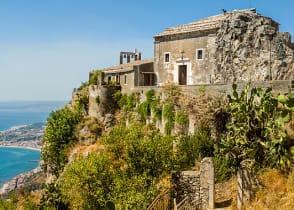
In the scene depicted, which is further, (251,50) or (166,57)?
(166,57)

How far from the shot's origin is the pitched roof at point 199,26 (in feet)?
103

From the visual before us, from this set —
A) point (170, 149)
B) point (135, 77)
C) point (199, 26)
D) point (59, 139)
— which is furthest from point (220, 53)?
point (59, 139)

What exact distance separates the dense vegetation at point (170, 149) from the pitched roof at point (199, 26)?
662 centimetres

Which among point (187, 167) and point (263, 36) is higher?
point (263, 36)

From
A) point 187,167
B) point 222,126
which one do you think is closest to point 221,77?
point 222,126

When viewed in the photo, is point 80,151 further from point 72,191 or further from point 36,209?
point 72,191

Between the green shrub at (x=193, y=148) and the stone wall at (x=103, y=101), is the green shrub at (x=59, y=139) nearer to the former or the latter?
the stone wall at (x=103, y=101)

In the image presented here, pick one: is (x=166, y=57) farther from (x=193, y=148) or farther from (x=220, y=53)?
(x=193, y=148)

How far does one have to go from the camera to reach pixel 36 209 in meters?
25.4

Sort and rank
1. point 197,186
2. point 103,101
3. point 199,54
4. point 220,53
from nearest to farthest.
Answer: point 197,186 → point 220,53 → point 199,54 → point 103,101

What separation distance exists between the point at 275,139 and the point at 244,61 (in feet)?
49.3

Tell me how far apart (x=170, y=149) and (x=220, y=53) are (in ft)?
39.3

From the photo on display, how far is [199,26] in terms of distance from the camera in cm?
3234

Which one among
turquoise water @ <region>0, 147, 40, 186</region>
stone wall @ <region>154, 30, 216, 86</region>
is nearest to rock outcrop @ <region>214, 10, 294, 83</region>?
stone wall @ <region>154, 30, 216, 86</region>
